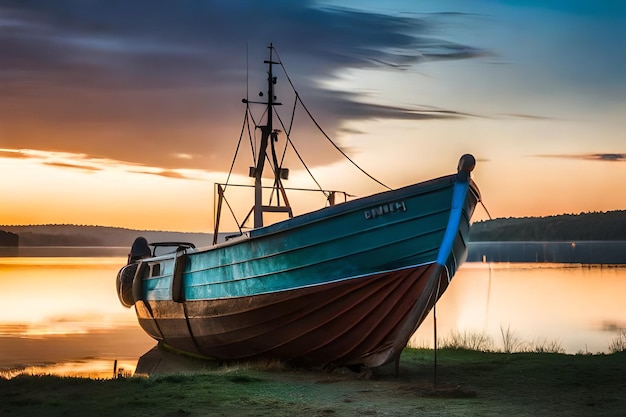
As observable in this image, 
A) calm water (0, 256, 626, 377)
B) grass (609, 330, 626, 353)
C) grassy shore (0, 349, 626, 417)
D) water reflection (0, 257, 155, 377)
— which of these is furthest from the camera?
calm water (0, 256, 626, 377)

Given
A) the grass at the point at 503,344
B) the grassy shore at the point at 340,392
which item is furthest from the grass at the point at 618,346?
the grassy shore at the point at 340,392

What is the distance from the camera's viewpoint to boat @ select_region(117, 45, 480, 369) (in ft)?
36.6

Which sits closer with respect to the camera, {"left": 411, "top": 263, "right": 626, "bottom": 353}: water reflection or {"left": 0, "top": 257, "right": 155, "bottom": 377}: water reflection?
{"left": 0, "top": 257, "right": 155, "bottom": 377}: water reflection

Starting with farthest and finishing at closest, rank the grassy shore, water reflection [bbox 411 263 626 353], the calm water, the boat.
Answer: water reflection [bbox 411 263 626 353], the calm water, the boat, the grassy shore

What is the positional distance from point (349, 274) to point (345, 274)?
64 mm

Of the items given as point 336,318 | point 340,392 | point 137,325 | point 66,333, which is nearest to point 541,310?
point 137,325

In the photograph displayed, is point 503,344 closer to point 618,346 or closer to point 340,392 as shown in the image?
point 618,346

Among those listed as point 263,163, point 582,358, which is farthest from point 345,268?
point 263,163

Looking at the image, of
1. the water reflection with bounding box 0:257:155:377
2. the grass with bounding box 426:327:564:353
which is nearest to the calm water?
the water reflection with bounding box 0:257:155:377

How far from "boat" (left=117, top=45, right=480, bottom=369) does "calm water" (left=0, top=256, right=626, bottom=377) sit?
419 cm

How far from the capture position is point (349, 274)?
37.9 feet

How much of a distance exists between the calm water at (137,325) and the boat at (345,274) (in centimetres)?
419

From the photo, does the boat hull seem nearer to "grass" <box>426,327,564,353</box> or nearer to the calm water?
the calm water

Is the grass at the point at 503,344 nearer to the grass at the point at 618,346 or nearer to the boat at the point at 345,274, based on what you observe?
the grass at the point at 618,346
